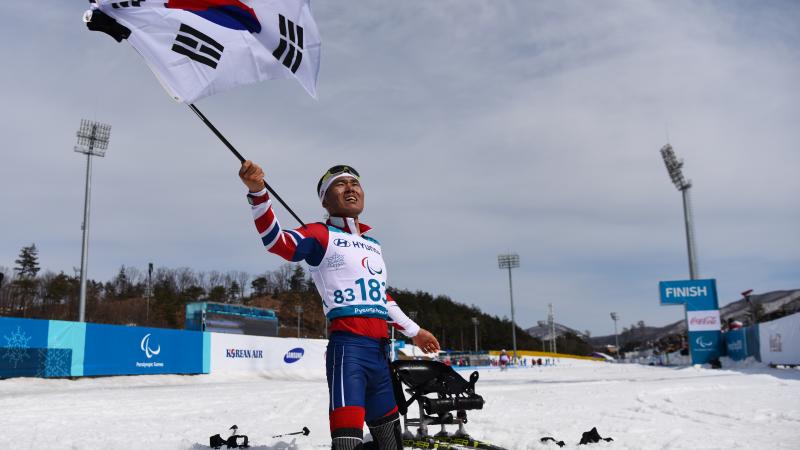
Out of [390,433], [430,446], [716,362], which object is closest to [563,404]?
[430,446]

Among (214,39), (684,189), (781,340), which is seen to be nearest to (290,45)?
(214,39)

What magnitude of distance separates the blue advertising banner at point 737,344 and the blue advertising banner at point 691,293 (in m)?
2.34

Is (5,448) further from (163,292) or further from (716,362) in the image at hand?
(163,292)

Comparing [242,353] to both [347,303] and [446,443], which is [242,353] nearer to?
[446,443]

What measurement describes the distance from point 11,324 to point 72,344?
6.66ft

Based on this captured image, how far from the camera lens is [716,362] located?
3541 centimetres

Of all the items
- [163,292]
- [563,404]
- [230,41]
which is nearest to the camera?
[230,41]

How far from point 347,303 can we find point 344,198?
0.81 meters

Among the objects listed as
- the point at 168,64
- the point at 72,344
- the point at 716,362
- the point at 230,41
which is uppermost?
the point at 230,41

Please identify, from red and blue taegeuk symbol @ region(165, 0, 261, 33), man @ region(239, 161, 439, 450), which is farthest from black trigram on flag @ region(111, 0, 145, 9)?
man @ region(239, 161, 439, 450)

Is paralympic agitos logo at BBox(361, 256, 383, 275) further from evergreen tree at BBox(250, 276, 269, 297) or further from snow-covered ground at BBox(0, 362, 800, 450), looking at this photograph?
evergreen tree at BBox(250, 276, 269, 297)

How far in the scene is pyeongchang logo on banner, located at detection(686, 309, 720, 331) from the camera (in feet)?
123

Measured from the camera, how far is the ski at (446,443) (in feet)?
16.8

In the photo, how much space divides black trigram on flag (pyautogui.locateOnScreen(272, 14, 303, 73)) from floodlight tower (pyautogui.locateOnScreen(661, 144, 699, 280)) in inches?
1881
